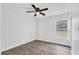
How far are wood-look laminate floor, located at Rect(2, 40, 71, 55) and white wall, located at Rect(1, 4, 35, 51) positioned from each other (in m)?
0.08

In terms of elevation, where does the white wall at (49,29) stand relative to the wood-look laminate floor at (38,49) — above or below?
above

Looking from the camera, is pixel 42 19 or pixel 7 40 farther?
pixel 42 19

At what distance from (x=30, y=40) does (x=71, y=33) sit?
0.65 metres

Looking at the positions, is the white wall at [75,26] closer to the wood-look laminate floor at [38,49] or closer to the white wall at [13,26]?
the wood-look laminate floor at [38,49]

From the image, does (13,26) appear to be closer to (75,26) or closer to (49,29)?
(49,29)

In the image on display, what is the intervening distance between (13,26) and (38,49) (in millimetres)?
529

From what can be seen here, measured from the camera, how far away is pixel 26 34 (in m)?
1.35

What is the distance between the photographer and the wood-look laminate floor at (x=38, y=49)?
1.29 m

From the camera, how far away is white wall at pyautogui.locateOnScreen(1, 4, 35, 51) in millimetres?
1271

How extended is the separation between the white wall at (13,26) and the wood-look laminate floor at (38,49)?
8 cm

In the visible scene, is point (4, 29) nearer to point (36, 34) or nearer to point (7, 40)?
point (7, 40)

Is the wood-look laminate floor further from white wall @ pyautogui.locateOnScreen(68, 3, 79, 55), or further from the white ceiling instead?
the white ceiling

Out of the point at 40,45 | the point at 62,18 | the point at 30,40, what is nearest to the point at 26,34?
the point at 30,40

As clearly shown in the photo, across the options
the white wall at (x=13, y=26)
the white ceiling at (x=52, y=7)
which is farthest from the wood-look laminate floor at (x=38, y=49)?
the white ceiling at (x=52, y=7)
